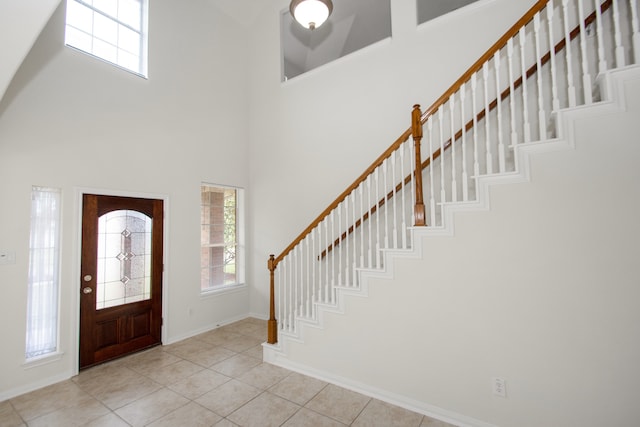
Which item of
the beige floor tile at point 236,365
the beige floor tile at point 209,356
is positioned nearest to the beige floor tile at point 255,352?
the beige floor tile at point 236,365

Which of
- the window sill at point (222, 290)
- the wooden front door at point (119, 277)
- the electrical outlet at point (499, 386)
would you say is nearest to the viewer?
the electrical outlet at point (499, 386)

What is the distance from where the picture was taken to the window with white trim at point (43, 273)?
9.85 feet

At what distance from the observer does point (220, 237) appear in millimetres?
5090

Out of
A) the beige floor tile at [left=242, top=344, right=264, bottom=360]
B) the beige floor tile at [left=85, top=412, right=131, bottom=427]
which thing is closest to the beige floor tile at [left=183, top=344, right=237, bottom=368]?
the beige floor tile at [left=242, top=344, right=264, bottom=360]

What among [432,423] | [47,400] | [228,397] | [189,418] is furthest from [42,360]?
[432,423]

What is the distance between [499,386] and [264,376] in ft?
7.35

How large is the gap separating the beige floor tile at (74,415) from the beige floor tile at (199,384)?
0.60 meters

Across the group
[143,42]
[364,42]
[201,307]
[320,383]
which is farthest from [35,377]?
[364,42]

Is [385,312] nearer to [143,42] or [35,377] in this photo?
[35,377]

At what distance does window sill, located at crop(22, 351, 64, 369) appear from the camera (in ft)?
9.53

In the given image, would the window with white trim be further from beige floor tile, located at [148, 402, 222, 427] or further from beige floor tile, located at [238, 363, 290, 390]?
beige floor tile, located at [238, 363, 290, 390]

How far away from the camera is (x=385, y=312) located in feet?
8.72

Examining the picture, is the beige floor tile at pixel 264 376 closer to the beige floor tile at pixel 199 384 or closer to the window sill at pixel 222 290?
the beige floor tile at pixel 199 384

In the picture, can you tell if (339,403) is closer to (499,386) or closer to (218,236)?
(499,386)
